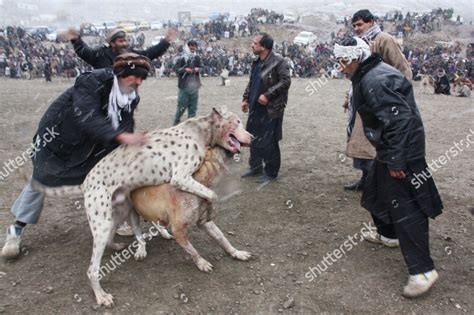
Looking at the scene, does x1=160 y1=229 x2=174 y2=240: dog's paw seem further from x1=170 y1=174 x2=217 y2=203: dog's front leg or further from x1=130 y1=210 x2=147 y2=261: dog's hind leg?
x1=170 y1=174 x2=217 y2=203: dog's front leg

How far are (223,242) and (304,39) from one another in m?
37.0

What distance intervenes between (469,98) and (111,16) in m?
47.8

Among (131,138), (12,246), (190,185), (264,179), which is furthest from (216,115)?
(264,179)

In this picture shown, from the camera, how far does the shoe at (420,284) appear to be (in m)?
3.74

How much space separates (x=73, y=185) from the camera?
4.04 meters

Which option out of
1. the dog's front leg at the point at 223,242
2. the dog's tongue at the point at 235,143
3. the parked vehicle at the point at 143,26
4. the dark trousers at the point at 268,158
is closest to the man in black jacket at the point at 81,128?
the dog's tongue at the point at 235,143

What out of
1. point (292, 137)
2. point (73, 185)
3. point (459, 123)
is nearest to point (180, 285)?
point (73, 185)

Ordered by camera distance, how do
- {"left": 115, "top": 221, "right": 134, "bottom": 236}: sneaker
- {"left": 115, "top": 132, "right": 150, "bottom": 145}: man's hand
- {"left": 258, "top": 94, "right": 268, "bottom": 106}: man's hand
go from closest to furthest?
1. {"left": 115, "top": 132, "right": 150, "bottom": 145}: man's hand
2. {"left": 115, "top": 221, "right": 134, "bottom": 236}: sneaker
3. {"left": 258, "top": 94, "right": 268, "bottom": 106}: man's hand

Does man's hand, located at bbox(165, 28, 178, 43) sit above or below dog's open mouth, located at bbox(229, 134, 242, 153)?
above

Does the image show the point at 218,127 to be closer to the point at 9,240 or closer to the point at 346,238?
the point at 346,238

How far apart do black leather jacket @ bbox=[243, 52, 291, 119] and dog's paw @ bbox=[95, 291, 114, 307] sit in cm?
344

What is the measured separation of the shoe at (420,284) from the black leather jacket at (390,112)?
98 centimetres

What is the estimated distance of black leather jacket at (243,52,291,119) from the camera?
241 inches

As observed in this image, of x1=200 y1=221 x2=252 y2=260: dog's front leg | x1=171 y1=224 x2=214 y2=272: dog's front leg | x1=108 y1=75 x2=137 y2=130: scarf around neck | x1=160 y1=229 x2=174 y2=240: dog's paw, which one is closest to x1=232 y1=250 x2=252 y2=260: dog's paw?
x1=200 y1=221 x2=252 y2=260: dog's front leg
